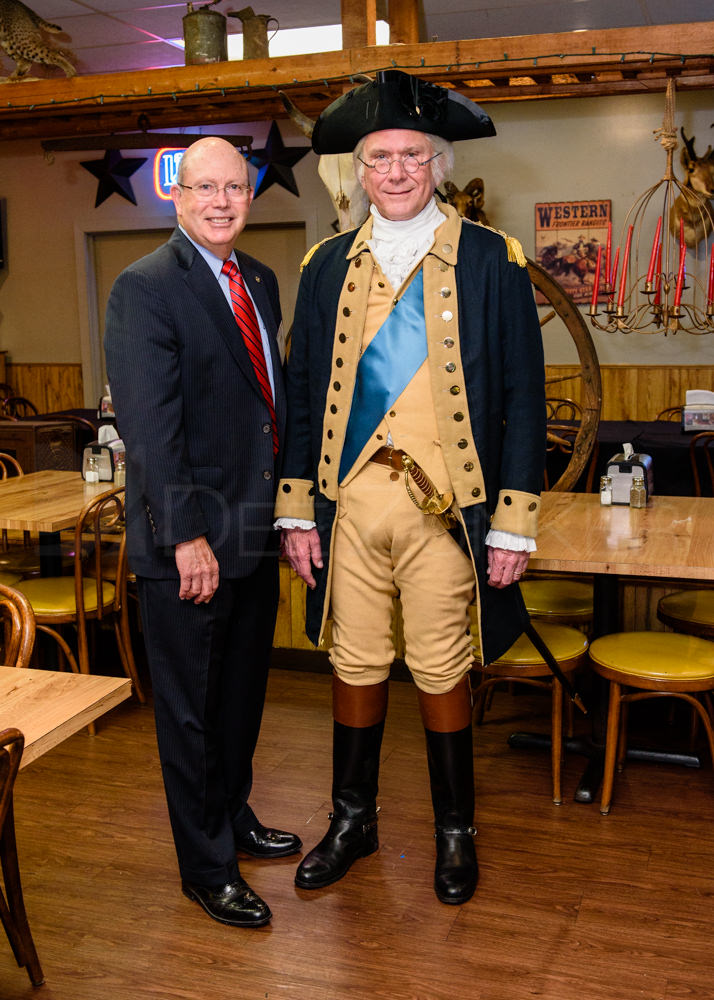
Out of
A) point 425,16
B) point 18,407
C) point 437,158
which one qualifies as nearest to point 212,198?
point 437,158

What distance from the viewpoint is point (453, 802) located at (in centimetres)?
244

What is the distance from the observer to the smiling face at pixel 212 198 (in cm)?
215

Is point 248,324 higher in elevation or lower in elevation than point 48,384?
higher

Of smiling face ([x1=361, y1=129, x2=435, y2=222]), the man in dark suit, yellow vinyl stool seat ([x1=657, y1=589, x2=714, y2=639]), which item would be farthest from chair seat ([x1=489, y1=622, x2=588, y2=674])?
smiling face ([x1=361, y1=129, x2=435, y2=222])

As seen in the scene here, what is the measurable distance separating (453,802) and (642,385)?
6.01 metres

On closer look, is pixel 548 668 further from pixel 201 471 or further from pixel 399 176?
pixel 399 176

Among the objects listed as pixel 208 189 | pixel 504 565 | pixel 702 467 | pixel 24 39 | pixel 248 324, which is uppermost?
pixel 24 39

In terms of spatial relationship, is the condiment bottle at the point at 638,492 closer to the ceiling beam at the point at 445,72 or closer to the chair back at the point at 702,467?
the chair back at the point at 702,467

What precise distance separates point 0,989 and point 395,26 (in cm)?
471

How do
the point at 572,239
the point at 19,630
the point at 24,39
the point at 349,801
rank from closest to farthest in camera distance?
the point at 19,630 → the point at 349,801 → the point at 24,39 → the point at 572,239

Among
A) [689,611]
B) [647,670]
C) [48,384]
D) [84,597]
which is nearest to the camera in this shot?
[647,670]

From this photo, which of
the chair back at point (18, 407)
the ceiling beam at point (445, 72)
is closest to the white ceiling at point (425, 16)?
the ceiling beam at point (445, 72)

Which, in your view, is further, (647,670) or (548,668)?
(548,668)

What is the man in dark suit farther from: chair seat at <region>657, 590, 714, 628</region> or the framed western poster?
the framed western poster
